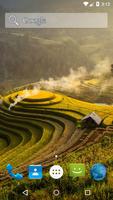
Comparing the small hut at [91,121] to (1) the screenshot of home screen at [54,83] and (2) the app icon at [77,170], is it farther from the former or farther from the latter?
(2) the app icon at [77,170]

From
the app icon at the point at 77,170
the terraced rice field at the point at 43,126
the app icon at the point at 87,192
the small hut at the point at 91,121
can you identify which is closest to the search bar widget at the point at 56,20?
the terraced rice field at the point at 43,126

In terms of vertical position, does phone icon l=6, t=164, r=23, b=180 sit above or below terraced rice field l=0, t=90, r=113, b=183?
below

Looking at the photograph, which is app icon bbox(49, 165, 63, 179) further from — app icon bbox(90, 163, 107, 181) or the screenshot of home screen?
app icon bbox(90, 163, 107, 181)

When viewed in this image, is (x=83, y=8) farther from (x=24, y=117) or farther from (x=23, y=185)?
(x=23, y=185)

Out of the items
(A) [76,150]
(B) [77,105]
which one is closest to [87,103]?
(B) [77,105]

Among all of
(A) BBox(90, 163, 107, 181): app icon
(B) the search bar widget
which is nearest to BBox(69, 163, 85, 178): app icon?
(A) BBox(90, 163, 107, 181): app icon

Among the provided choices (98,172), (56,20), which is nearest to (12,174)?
(98,172)

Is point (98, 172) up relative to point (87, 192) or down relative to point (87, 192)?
up

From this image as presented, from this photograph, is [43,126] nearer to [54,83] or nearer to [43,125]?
[43,125]
